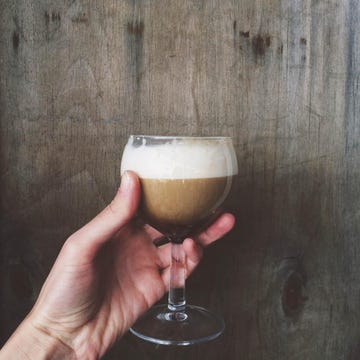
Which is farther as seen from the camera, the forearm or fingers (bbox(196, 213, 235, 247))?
fingers (bbox(196, 213, 235, 247))

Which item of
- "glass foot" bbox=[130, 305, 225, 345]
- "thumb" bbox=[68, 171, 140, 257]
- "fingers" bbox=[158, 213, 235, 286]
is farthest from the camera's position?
"fingers" bbox=[158, 213, 235, 286]

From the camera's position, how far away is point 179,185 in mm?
952

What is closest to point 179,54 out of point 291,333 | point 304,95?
point 304,95

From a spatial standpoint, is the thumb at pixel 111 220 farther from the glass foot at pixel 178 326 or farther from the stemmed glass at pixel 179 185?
the glass foot at pixel 178 326

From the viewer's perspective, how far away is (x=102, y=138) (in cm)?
121

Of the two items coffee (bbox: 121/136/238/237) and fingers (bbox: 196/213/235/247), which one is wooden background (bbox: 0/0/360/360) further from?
coffee (bbox: 121/136/238/237)

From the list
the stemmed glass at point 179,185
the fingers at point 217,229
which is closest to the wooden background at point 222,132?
the fingers at point 217,229

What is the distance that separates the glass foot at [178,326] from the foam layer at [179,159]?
340mm

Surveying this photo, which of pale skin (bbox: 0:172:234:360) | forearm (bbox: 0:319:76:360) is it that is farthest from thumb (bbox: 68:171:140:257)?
forearm (bbox: 0:319:76:360)

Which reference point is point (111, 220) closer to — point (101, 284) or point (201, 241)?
point (101, 284)

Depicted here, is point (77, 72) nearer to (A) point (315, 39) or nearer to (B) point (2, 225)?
(B) point (2, 225)

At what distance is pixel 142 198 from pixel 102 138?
0.28 m

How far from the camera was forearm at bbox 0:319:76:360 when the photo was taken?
3.13 ft

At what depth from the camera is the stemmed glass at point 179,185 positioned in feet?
3.13
